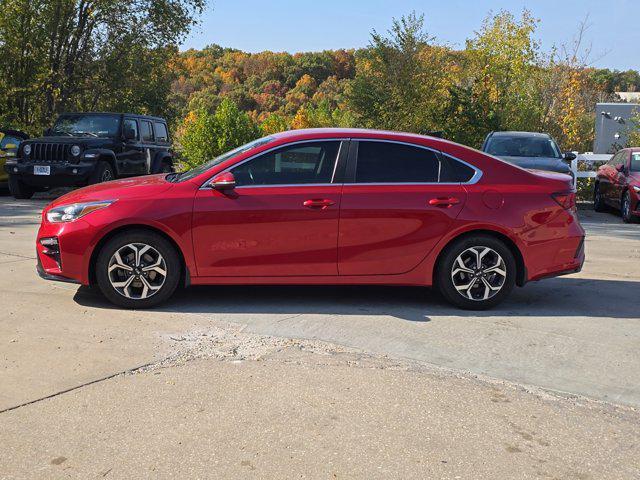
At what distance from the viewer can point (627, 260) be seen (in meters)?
9.28

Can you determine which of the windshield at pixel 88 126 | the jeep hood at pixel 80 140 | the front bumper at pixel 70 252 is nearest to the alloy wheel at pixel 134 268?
the front bumper at pixel 70 252

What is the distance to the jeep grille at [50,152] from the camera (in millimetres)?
15305

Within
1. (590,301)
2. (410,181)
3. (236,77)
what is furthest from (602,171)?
(236,77)

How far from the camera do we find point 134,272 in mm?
6066

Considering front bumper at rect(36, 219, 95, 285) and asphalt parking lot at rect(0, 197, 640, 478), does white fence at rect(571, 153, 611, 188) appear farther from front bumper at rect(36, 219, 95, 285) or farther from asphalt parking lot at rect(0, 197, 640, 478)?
front bumper at rect(36, 219, 95, 285)

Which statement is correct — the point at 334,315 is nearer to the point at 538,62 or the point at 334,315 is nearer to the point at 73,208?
the point at 73,208

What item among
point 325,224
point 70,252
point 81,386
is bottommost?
point 81,386

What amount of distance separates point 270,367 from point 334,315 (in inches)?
56.4

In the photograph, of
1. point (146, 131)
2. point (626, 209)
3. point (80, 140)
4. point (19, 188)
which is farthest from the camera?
point (146, 131)

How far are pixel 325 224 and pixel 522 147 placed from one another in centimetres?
977

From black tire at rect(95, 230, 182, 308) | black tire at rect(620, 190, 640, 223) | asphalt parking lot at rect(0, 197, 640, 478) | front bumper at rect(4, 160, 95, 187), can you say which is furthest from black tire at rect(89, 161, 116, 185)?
black tire at rect(620, 190, 640, 223)

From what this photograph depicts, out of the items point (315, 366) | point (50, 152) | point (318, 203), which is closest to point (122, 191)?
point (318, 203)

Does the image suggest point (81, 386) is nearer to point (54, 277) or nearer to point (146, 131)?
point (54, 277)

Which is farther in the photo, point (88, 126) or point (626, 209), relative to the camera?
point (88, 126)
